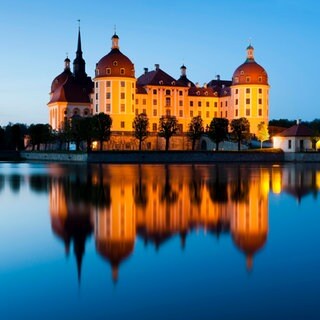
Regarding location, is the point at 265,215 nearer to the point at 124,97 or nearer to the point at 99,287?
the point at 99,287

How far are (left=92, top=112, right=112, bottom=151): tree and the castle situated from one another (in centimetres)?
482

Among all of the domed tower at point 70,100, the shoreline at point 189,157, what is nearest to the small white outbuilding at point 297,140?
the shoreline at point 189,157

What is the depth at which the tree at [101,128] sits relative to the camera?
204 ft

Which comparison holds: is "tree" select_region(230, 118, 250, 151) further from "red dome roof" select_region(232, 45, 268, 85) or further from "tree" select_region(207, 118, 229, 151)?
"red dome roof" select_region(232, 45, 268, 85)

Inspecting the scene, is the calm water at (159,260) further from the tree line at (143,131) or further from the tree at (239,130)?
the tree at (239,130)

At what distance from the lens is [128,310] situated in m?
7.12

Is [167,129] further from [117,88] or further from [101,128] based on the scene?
[117,88]

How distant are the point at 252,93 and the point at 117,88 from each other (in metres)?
18.0

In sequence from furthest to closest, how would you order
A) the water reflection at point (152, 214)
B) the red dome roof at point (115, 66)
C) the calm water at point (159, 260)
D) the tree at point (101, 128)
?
1. the red dome roof at point (115, 66)
2. the tree at point (101, 128)
3. the water reflection at point (152, 214)
4. the calm water at point (159, 260)

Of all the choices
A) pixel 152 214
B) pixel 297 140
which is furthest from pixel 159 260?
pixel 297 140

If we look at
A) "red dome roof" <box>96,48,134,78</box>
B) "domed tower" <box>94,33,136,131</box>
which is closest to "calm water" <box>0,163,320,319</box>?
"domed tower" <box>94,33,136,131</box>

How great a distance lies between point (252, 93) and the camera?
77.3m

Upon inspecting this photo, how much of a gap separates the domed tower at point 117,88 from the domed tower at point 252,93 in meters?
14.5

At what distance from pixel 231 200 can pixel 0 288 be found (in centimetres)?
1188
